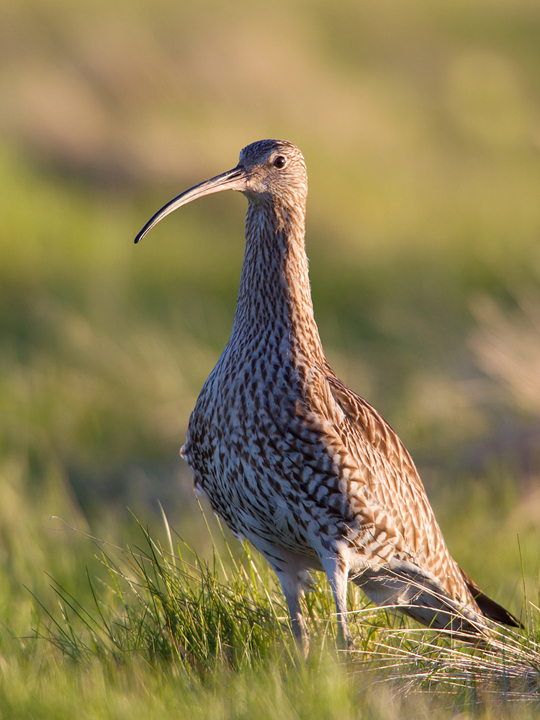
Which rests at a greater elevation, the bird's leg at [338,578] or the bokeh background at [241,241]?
the bokeh background at [241,241]

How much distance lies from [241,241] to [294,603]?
12.1 metres

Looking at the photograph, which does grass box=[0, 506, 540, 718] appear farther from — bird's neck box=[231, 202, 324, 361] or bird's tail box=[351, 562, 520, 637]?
bird's neck box=[231, 202, 324, 361]

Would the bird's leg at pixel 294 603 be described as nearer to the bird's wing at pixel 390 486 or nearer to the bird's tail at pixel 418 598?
the bird's tail at pixel 418 598

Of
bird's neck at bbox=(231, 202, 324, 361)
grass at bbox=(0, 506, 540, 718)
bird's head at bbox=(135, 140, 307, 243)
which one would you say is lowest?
grass at bbox=(0, 506, 540, 718)

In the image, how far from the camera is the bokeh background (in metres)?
6.57

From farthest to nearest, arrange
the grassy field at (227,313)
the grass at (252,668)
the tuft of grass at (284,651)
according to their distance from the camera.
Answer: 1. the grassy field at (227,313)
2. the tuft of grass at (284,651)
3. the grass at (252,668)

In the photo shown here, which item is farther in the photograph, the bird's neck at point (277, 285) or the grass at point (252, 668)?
the bird's neck at point (277, 285)

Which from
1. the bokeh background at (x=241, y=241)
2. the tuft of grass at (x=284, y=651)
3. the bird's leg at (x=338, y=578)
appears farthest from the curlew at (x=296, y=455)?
the bokeh background at (x=241, y=241)

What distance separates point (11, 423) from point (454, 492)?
4.15m

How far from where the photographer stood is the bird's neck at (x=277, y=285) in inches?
138

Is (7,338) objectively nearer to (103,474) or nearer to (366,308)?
(103,474)

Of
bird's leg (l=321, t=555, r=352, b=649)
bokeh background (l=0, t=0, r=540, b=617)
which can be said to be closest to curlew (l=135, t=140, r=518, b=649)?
bird's leg (l=321, t=555, r=352, b=649)

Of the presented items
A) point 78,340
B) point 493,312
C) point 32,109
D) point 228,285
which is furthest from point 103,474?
point 32,109

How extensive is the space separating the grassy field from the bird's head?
1388 millimetres
